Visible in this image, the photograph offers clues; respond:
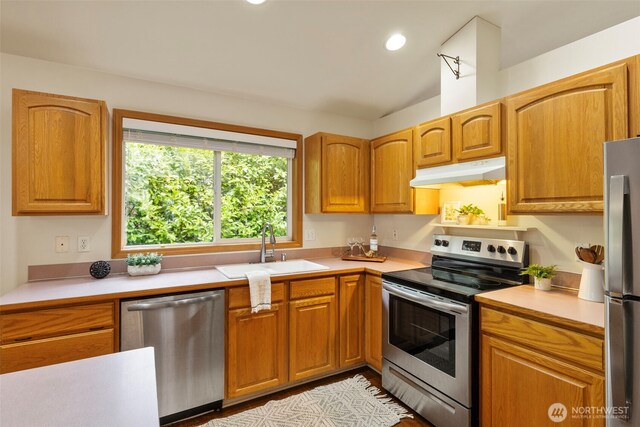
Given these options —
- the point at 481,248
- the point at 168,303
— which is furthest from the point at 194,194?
the point at 481,248

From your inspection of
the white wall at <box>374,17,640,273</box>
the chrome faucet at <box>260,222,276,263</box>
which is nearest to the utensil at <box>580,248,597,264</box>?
the white wall at <box>374,17,640,273</box>

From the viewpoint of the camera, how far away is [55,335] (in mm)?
1705

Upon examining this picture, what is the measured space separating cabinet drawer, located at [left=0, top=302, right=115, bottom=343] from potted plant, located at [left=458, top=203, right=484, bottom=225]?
250cm

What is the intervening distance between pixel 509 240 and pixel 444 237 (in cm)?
53

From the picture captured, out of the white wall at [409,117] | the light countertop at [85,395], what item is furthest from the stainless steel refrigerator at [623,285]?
the white wall at [409,117]

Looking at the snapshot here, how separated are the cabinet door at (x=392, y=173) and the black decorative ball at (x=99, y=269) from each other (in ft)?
7.48

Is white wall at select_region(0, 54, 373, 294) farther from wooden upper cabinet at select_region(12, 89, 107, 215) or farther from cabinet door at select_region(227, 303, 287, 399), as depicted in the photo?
cabinet door at select_region(227, 303, 287, 399)

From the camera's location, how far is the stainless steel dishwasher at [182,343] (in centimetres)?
189

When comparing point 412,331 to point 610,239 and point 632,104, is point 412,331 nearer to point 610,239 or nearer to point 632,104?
point 610,239

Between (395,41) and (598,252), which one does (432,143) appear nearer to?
(395,41)

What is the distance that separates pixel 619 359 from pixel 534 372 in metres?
0.44

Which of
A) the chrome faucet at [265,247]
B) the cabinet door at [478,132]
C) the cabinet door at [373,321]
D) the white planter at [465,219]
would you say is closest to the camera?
the cabinet door at [478,132]

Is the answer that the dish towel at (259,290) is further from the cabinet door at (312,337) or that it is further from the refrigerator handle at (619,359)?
the refrigerator handle at (619,359)

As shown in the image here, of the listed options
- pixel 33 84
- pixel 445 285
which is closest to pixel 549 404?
pixel 445 285
